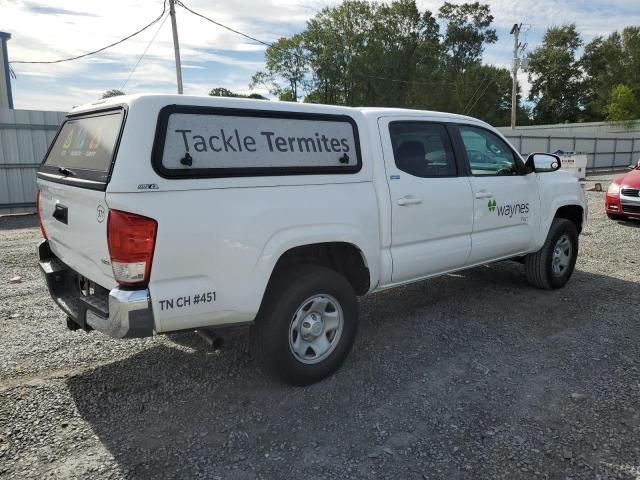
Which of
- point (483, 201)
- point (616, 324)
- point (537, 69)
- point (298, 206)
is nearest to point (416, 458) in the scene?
point (298, 206)

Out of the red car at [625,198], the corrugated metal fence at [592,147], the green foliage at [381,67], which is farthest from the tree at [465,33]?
the red car at [625,198]

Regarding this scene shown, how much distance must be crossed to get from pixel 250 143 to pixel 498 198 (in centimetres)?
270

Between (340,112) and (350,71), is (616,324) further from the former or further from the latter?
(350,71)

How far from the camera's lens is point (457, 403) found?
3.35 metres

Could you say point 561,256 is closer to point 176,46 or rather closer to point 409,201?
point 409,201

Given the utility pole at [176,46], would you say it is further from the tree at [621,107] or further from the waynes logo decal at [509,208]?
the tree at [621,107]

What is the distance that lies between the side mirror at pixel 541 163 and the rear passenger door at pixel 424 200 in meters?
1.14

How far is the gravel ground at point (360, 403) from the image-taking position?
2.75 metres

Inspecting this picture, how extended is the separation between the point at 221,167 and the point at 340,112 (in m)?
1.14

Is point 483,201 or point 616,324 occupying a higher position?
point 483,201

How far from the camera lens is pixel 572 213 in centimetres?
595

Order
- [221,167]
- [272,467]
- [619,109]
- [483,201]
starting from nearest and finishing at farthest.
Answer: [272,467]
[221,167]
[483,201]
[619,109]

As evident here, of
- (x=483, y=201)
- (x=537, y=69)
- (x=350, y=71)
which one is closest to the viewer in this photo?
(x=483, y=201)

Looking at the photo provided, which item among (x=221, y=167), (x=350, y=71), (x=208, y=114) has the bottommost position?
(x=221, y=167)
